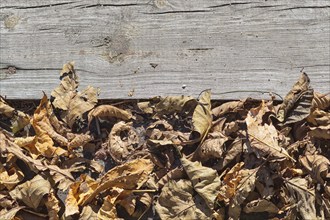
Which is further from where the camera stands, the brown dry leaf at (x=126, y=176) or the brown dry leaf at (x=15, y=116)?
the brown dry leaf at (x=15, y=116)

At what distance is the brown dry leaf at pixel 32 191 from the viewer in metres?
3.57

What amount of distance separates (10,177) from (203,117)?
1.11 metres

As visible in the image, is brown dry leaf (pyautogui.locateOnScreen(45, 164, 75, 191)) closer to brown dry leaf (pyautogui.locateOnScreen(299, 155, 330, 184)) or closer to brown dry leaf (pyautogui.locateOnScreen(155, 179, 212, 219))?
brown dry leaf (pyautogui.locateOnScreen(155, 179, 212, 219))

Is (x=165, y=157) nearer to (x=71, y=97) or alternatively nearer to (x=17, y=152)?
(x=71, y=97)

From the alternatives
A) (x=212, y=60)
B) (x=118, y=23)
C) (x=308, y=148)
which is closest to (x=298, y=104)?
(x=308, y=148)

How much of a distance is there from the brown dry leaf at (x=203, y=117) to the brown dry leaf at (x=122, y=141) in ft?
1.16

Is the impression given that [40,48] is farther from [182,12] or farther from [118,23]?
[182,12]

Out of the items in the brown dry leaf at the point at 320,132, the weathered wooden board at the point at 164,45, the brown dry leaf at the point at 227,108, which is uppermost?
the weathered wooden board at the point at 164,45

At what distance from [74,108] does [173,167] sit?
0.63 m

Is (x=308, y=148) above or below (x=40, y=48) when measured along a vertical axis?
below

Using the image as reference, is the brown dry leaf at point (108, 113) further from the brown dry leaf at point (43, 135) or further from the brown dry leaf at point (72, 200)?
the brown dry leaf at point (72, 200)

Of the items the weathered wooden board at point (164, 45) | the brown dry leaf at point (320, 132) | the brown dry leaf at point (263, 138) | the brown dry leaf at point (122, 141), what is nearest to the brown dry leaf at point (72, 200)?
the brown dry leaf at point (122, 141)

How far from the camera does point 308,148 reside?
11.5ft

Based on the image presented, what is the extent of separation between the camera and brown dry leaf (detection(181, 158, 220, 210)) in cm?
344
